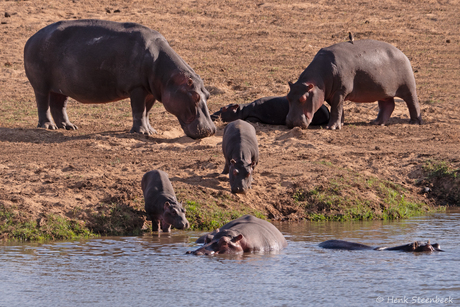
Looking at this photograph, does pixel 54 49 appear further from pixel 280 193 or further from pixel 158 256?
pixel 158 256

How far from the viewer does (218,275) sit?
6383 millimetres

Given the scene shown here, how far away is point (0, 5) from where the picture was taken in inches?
950

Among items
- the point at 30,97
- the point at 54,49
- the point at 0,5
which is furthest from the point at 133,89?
the point at 0,5

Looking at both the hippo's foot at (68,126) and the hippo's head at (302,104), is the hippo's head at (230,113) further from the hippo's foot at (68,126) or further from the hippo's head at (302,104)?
the hippo's foot at (68,126)

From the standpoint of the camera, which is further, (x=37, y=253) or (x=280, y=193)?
(x=280, y=193)

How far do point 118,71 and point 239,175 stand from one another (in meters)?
4.30

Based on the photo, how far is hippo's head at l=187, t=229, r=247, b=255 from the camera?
7.02 m

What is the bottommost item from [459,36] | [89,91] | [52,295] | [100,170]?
[52,295]

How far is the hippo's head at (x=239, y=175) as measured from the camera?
9.45m

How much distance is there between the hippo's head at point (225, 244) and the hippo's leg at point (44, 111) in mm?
7359

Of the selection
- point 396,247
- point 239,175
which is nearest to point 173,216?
point 239,175

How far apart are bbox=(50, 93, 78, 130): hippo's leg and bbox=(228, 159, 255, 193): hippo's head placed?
5.33m

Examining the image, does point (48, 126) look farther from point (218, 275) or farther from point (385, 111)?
point (218, 275)

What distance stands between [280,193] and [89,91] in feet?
16.0
